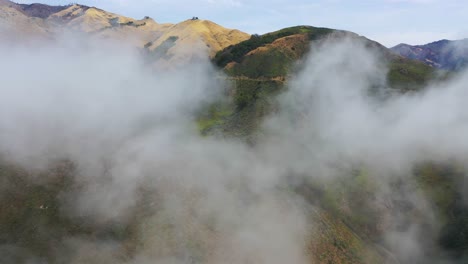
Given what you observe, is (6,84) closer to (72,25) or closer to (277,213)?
(277,213)

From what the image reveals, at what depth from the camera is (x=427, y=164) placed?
168 feet

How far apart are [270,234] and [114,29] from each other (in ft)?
506

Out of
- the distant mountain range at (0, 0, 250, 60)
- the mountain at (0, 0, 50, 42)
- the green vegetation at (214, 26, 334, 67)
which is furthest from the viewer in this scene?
the mountain at (0, 0, 50, 42)

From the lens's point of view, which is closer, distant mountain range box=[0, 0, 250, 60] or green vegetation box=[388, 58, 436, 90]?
green vegetation box=[388, 58, 436, 90]

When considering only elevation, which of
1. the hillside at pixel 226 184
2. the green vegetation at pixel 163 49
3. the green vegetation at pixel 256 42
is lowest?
the hillside at pixel 226 184

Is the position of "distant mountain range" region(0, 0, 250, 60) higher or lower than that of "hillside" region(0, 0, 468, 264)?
higher

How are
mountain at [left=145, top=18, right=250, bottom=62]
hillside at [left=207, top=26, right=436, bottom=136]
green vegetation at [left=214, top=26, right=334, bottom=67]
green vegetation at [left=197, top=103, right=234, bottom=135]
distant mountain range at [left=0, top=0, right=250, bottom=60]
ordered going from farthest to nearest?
distant mountain range at [left=0, top=0, right=250, bottom=60], mountain at [left=145, top=18, right=250, bottom=62], green vegetation at [left=214, top=26, right=334, bottom=67], hillside at [left=207, top=26, right=436, bottom=136], green vegetation at [left=197, top=103, right=234, bottom=135]

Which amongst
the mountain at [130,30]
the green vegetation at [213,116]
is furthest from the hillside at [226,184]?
the mountain at [130,30]

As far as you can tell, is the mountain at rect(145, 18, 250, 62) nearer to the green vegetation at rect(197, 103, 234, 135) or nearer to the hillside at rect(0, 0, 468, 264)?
the hillside at rect(0, 0, 468, 264)

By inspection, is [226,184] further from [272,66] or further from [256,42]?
[256,42]

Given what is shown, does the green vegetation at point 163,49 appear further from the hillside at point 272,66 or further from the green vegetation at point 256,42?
the hillside at point 272,66

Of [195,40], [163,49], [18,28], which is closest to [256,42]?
[195,40]

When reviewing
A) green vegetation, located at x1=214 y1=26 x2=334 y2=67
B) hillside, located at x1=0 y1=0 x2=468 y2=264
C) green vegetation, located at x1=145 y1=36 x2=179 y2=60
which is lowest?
hillside, located at x1=0 y1=0 x2=468 y2=264

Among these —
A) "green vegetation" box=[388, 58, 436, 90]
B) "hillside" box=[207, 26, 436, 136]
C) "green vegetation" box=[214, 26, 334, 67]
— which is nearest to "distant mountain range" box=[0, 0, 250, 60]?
"green vegetation" box=[214, 26, 334, 67]
